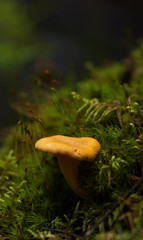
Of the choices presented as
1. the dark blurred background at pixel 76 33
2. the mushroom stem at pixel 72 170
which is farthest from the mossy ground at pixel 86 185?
the dark blurred background at pixel 76 33

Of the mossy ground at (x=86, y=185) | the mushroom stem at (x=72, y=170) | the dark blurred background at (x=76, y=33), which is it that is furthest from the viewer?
the dark blurred background at (x=76, y=33)

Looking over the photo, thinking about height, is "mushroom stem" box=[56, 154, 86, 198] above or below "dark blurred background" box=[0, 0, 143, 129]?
below

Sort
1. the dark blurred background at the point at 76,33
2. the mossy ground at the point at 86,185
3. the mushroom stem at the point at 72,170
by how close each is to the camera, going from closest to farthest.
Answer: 1. the mossy ground at the point at 86,185
2. the mushroom stem at the point at 72,170
3. the dark blurred background at the point at 76,33

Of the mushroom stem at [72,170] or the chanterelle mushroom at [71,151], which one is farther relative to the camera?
the mushroom stem at [72,170]

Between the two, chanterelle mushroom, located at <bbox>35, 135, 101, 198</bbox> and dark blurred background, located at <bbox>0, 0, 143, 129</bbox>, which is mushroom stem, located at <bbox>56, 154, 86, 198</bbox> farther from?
dark blurred background, located at <bbox>0, 0, 143, 129</bbox>

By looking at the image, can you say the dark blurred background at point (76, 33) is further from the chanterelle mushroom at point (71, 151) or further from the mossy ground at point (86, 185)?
the chanterelle mushroom at point (71, 151)

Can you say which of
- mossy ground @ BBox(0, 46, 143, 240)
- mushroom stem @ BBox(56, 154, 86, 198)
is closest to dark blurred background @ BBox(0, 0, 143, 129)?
mossy ground @ BBox(0, 46, 143, 240)

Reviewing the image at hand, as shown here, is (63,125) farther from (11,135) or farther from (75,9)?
(75,9)

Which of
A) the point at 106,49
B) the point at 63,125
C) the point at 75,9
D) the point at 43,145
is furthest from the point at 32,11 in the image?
the point at 43,145
